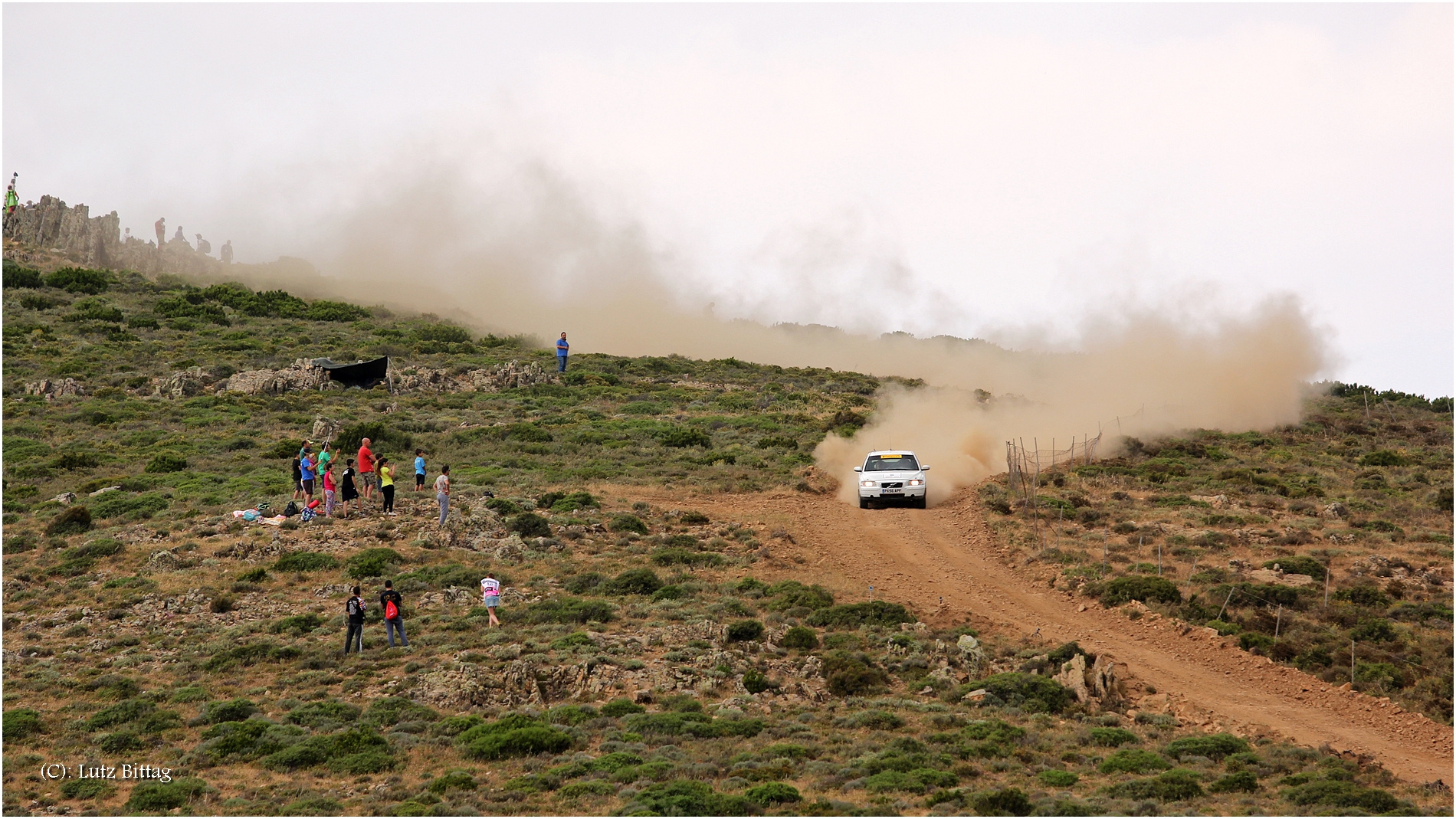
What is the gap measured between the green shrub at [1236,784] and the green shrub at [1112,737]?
7.33 ft

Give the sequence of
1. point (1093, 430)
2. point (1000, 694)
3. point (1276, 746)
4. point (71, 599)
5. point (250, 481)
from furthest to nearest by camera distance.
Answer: point (1093, 430) → point (250, 481) → point (71, 599) → point (1000, 694) → point (1276, 746)

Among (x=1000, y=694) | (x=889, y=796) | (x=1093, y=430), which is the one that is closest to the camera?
(x=889, y=796)

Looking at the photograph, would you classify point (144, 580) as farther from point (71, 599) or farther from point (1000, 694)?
point (1000, 694)

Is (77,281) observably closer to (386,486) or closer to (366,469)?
(366,469)

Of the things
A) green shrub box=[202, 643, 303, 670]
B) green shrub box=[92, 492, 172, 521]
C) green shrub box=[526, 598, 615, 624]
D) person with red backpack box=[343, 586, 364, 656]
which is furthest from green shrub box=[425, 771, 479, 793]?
green shrub box=[92, 492, 172, 521]

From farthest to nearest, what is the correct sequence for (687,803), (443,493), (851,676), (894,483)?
(894,483) → (443,493) → (851,676) → (687,803)

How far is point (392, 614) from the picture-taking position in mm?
25078

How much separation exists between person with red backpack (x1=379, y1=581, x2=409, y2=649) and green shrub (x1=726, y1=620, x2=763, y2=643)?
23.0 feet

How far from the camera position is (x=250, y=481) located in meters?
37.3

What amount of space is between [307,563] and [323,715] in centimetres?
837

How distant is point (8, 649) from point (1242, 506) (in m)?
34.1

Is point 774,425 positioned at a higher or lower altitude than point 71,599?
higher

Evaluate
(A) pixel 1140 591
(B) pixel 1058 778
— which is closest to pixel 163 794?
(B) pixel 1058 778

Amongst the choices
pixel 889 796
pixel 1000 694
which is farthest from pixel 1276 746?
pixel 889 796
